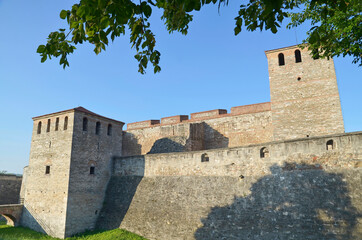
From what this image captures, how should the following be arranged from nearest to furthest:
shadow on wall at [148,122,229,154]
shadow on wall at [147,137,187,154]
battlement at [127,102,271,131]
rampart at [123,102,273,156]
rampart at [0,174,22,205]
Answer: rampart at [123,102,273,156] < shadow on wall at [147,137,187,154] < shadow on wall at [148,122,229,154] < battlement at [127,102,271,131] < rampart at [0,174,22,205]

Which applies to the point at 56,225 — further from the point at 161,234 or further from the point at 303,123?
the point at 303,123

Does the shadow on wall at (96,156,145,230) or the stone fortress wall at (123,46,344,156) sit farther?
the stone fortress wall at (123,46,344,156)

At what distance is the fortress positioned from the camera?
1077 centimetres

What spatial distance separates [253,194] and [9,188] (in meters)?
23.9

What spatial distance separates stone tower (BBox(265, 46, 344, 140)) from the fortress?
0.06 metres

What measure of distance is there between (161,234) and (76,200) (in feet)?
20.1

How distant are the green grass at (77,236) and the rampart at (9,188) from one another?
27.1 feet

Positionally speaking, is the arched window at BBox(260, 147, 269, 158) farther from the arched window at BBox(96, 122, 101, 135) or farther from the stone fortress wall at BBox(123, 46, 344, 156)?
the arched window at BBox(96, 122, 101, 135)

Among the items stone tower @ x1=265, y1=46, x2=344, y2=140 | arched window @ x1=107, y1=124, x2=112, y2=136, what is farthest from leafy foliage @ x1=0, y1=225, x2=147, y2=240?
stone tower @ x1=265, y1=46, x2=344, y2=140

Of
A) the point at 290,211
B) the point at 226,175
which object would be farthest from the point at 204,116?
the point at 290,211

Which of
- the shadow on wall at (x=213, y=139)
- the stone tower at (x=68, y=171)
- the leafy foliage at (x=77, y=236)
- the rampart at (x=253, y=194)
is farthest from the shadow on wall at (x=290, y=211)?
the shadow on wall at (x=213, y=139)

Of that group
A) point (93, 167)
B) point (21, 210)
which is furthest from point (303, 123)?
point (21, 210)

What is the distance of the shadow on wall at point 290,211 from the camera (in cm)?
1002

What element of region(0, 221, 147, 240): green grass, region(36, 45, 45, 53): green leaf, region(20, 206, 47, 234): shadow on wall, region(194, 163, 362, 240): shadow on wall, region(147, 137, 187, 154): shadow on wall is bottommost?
region(0, 221, 147, 240): green grass
